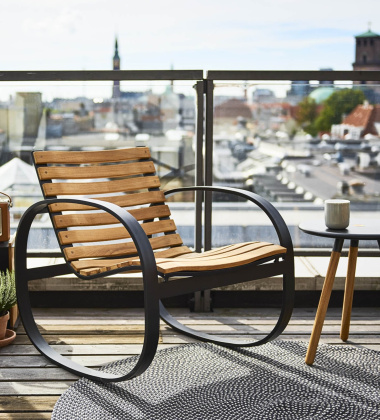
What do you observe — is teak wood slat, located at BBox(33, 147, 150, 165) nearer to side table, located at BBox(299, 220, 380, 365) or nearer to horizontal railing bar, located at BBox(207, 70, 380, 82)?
horizontal railing bar, located at BBox(207, 70, 380, 82)

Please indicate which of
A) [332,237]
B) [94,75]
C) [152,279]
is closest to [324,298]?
[332,237]

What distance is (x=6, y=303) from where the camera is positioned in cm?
242

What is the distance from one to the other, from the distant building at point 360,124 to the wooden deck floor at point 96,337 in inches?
42.1

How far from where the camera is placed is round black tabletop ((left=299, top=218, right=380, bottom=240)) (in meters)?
2.11

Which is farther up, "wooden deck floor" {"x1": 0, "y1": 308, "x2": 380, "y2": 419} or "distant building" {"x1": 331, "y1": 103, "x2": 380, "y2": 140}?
"distant building" {"x1": 331, "y1": 103, "x2": 380, "y2": 140}

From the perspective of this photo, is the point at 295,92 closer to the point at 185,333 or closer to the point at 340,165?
the point at 340,165

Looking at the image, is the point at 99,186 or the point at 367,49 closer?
the point at 99,186

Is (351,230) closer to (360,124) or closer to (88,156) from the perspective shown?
(88,156)

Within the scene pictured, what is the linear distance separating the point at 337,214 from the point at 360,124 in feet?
5.31

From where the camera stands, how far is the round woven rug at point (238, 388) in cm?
186

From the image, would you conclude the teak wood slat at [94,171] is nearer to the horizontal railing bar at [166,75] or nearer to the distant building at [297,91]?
the horizontal railing bar at [166,75]

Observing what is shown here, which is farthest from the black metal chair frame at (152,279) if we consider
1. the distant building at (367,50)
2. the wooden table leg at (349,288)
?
the distant building at (367,50)

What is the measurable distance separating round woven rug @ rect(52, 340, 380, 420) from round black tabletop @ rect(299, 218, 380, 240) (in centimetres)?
47

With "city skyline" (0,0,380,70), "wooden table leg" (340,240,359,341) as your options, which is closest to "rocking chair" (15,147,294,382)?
"wooden table leg" (340,240,359,341)
